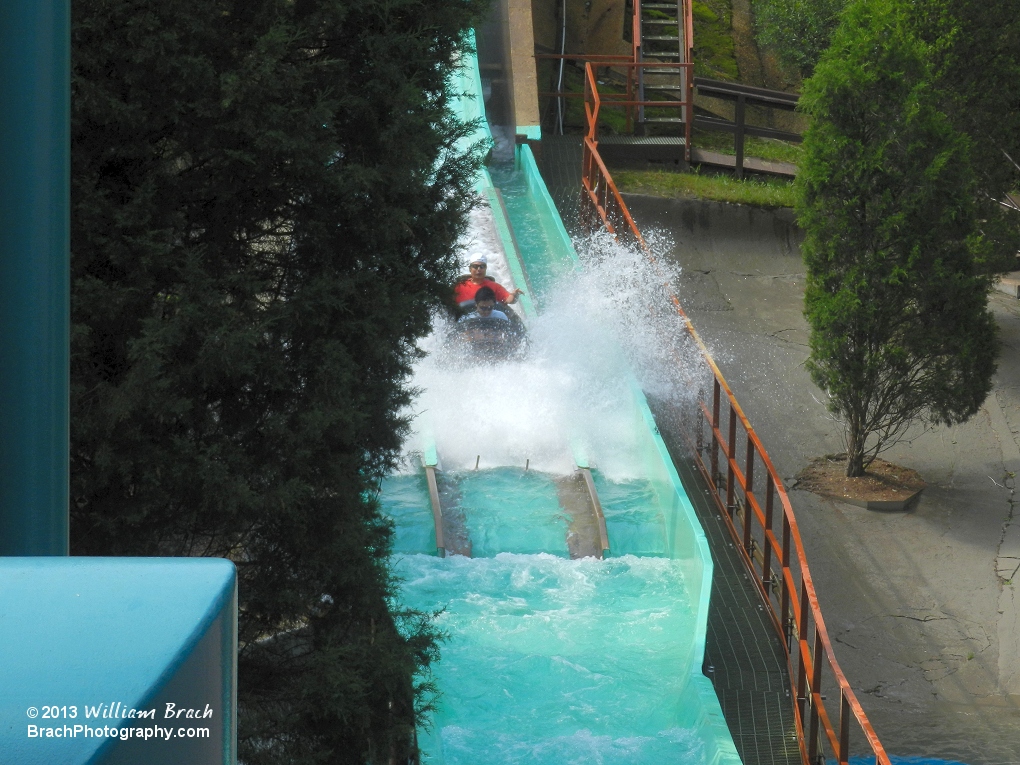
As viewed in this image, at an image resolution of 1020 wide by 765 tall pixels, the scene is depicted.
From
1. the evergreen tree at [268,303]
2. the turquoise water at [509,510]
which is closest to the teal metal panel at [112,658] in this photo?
the evergreen tree at [268,303]

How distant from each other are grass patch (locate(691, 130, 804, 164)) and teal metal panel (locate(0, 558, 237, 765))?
15.7 meters

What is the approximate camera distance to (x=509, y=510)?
8.45 m

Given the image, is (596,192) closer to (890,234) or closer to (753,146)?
(753,146)

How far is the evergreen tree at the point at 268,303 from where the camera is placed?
3.53 m

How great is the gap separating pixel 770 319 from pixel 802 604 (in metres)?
6.64

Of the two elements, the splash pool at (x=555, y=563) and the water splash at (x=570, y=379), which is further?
the water splash at (x=570, y=379)

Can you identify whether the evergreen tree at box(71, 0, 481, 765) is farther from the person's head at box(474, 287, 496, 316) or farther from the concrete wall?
the concrete wall

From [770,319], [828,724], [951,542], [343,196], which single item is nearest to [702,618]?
[828,724]

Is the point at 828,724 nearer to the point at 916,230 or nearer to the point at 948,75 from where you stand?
the point at 916,230

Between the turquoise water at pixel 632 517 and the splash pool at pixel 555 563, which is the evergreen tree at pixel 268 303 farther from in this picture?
the turquoise water at pixel 632 517

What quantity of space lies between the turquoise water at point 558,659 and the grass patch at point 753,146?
31.0ft

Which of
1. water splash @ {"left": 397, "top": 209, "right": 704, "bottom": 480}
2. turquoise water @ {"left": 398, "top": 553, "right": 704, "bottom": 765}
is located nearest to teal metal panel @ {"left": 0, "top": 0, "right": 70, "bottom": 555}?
turquoise water @ {"left": 398, "top": 553, "right": 704, "bottom": 765}

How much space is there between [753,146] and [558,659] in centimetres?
1150

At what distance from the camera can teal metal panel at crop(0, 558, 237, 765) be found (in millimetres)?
521
